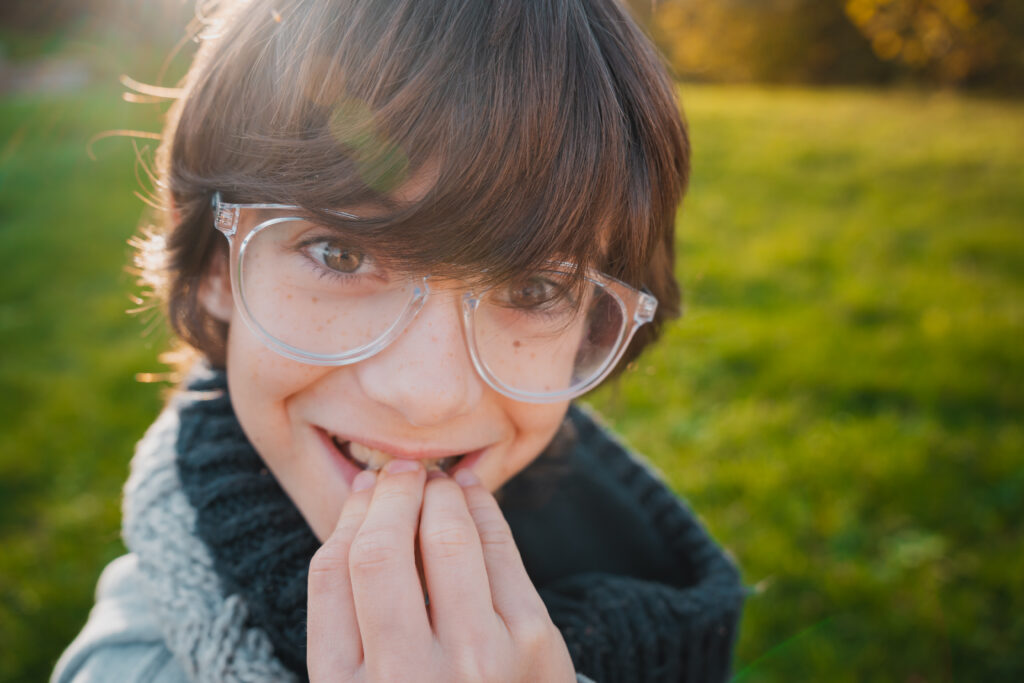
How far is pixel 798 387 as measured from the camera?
4.55m

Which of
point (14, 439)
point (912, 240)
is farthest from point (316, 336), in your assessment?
point (912, 240)

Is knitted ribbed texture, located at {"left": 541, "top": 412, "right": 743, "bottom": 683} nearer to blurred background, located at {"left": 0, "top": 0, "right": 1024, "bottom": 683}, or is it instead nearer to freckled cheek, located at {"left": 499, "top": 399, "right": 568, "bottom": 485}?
freckled cheek, located at {"left": 499, "top": 399, "right": 568, "bottom": 485}

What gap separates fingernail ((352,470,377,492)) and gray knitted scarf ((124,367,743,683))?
0.31 m

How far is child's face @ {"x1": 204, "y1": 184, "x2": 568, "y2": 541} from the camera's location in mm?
1327

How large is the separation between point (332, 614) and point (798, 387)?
13.1 ft

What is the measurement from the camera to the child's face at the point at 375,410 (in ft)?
4.35

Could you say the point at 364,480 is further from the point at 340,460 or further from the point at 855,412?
the point at 855,412

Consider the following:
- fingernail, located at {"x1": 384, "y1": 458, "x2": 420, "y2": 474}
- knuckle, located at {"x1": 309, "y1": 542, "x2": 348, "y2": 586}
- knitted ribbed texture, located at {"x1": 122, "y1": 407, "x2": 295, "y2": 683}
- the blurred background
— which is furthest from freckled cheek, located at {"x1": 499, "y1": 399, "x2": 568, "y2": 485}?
the blurred background

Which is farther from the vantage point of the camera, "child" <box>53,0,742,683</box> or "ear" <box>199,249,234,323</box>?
"ear" <box>199,249,234,323</box>

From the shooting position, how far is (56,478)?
3844 mm

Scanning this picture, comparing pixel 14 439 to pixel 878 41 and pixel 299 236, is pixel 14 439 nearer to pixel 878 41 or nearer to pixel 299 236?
pixel 299 236

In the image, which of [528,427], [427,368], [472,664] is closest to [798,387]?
[528,427]

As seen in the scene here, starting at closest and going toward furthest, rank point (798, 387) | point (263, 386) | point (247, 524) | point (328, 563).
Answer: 1. point (328, 563)
2. point (263, 386)
3. point (247, 524)
4. point (798, 387)

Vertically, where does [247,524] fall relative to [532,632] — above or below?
below
